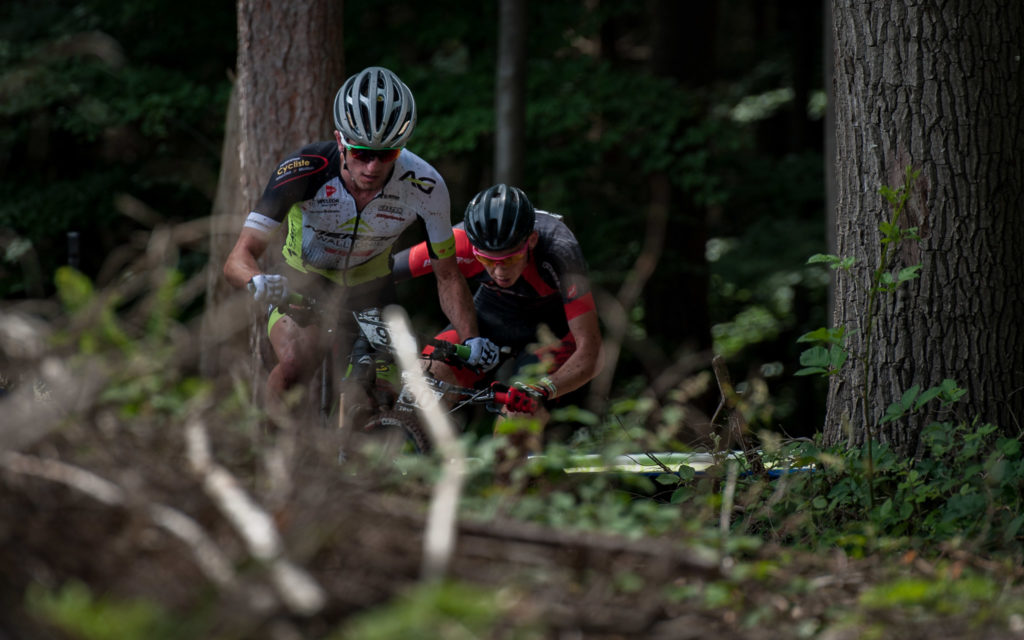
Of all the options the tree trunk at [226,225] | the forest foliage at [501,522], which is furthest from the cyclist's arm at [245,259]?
the tree trunk at [226,225]

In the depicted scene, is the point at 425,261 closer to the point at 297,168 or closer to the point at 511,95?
the point at 297,168

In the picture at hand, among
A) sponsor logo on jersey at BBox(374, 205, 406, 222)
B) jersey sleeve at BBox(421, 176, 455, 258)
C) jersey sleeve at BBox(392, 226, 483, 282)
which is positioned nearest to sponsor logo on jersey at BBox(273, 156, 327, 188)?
sponsor logo on jersey at BBox(374, 205, 406, 222)

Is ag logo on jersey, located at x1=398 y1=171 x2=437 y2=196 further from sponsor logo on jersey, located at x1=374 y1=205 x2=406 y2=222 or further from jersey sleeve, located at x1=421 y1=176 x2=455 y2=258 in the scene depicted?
sponsor logo on jersey, located at x1=374 y1=205 x2=406 y2=222

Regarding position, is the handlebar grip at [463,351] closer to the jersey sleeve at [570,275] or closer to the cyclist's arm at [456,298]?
the cyclist's arm at [456,298]

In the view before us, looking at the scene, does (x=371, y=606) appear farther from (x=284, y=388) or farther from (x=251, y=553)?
(x=284, y=388)

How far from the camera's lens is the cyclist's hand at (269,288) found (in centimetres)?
472

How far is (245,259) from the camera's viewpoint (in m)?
5.18

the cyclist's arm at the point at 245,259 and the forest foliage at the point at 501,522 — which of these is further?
the cyclist's arm at the point at 245,259

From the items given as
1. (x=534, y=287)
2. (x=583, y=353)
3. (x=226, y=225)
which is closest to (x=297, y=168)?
(x=534, y=287)

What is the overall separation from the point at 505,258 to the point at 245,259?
4.16 ft

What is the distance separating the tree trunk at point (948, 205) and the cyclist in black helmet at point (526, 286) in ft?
4.45

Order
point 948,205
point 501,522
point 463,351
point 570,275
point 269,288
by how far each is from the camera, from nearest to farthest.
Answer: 1. point 501,522
2. point 269,288
3. point 948,205
4. point 463,351
5. point 570,275

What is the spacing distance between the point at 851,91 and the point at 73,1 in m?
9.50

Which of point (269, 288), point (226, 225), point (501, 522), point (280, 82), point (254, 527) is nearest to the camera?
point (254, 527)
